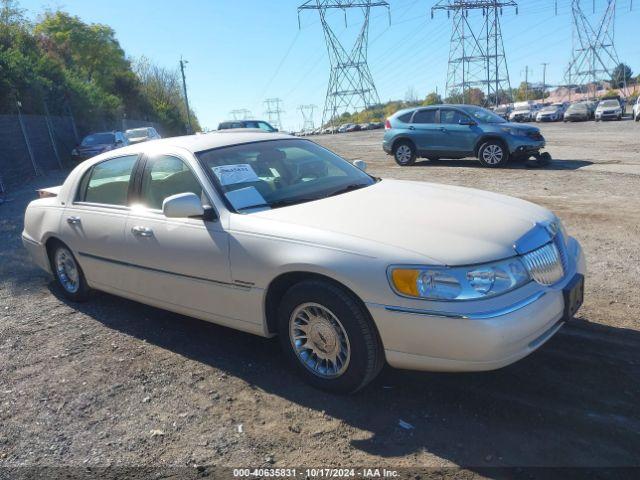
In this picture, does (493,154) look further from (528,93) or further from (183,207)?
(528,93)

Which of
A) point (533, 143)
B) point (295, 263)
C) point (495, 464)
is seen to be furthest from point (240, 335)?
point (533, 143)

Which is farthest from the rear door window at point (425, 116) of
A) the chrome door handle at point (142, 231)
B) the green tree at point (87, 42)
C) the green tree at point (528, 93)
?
the green tree at point (528, 93)

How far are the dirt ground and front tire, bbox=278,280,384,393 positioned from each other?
5.4 inches

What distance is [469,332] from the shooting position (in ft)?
9.29

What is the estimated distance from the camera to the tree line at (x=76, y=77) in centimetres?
2231

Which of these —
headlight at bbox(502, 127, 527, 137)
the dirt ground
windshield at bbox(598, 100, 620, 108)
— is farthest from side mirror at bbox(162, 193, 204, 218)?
windshield at bbox(598, 100, 620, 108)

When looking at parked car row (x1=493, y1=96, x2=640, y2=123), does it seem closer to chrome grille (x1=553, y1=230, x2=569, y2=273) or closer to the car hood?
the car hood

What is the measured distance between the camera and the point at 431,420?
3.10 metres

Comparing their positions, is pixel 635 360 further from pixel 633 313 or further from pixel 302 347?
pixel 302 347

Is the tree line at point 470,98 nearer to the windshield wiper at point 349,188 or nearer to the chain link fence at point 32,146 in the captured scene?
the chain link fence at point 32,146

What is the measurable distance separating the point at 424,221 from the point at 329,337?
90 centimetres

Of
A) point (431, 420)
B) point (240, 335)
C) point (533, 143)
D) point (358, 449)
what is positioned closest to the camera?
point (358, 449)

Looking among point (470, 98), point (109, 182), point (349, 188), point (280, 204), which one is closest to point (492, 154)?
point (349, 188)

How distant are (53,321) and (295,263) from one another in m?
2.93
